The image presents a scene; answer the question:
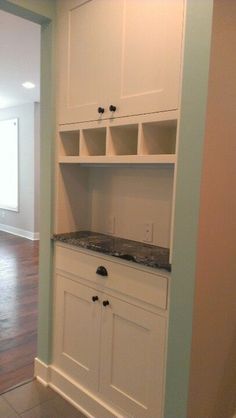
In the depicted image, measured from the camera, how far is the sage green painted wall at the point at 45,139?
1732 millimetres

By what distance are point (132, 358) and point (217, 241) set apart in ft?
2.38

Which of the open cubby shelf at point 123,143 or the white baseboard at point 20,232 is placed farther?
the white baseboard at point 20,232

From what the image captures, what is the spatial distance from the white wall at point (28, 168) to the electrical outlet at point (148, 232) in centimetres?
436

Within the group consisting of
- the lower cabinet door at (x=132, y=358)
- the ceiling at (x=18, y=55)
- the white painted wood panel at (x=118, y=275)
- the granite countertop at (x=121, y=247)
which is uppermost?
the ceiling at (x=18, y=55)

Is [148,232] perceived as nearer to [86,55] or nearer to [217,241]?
[217,241]

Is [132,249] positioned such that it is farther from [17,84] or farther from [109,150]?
[17,84]

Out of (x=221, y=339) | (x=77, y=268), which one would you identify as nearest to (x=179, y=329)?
(x=221, y=339)

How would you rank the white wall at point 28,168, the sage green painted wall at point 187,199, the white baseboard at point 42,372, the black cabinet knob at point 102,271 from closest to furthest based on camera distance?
the sage green painted wall at point 187,199 → the black cabinet knob at point 102,271 → the white baseboard at point 42,372 → the white wall at point 28,168

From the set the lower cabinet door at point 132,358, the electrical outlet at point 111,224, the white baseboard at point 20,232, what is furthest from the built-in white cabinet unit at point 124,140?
the white baseboard at point 20,232

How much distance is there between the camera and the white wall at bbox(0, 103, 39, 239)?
18.9 ft

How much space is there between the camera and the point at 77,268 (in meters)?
1.84

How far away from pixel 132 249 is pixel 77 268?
0.37 metres

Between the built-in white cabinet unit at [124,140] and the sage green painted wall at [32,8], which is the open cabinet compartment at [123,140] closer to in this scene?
the built-in white cabinet unit at [124,140]

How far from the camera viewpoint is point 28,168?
19.4 ft
